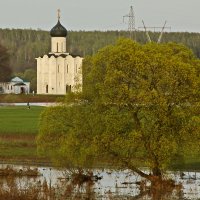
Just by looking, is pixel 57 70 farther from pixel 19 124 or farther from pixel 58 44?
pixel 19 124

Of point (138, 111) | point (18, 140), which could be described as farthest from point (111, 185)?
point (18, 140)

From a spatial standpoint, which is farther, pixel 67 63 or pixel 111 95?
pixel 67 63

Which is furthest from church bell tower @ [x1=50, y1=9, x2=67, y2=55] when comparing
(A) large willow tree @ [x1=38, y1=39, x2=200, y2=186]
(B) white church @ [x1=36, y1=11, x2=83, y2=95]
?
(A) large willow tree @ [x1=38, y1=39, x2=200, y2=186]

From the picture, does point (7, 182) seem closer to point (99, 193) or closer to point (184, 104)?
point (99, 193)

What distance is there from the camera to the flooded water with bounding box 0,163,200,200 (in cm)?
3591

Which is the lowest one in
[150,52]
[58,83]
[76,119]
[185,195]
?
[185,195]

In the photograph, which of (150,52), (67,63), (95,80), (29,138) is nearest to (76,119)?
(95,80)

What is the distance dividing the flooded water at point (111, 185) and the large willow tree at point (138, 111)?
106 centimetres

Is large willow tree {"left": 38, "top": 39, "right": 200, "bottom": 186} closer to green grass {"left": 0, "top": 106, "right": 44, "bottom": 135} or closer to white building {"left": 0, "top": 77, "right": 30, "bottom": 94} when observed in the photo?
green grass {"left": 0, "top": 106, "right": 44, "bottom": 135}

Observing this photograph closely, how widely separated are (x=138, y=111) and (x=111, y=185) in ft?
11.1

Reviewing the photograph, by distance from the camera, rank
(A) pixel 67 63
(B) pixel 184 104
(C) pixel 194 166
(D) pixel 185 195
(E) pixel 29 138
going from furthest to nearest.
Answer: (A) pixel 67 63, (E) pixel 29 138, (C) pixel 194 166, (B) pixel 184 104, (D) pixel 185 195

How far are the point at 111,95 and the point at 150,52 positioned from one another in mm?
2399

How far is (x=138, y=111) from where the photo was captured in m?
38.5

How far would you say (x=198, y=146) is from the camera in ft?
123
